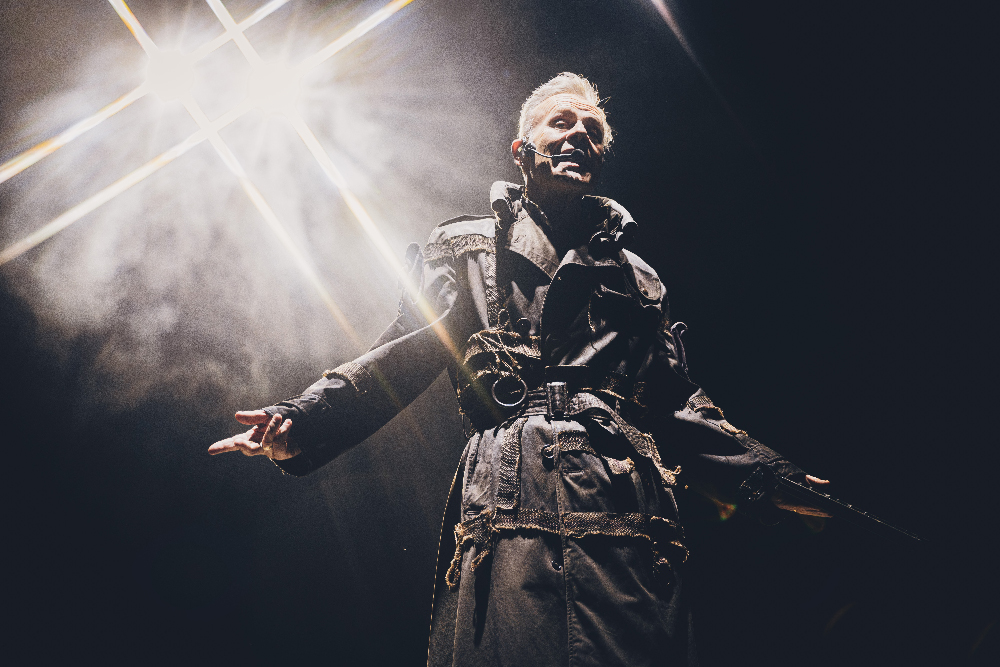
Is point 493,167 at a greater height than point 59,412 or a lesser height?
greater

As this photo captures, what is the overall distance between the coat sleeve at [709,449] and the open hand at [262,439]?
4.63 ft

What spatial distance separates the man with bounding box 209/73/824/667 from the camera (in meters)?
1.05

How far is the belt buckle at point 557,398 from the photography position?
1376mm

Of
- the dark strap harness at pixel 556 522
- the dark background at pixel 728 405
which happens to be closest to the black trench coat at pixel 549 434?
the dark strap harness at pixel 556 522

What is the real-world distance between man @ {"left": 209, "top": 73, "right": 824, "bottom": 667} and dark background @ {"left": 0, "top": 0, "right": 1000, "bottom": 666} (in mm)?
1266

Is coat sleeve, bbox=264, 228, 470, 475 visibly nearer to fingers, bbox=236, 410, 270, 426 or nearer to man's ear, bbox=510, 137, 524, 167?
fingers, bbox=236, 410, 270, 426

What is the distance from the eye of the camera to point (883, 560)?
2.12 m

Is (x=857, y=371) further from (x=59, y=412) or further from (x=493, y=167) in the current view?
(x=59, y=412)

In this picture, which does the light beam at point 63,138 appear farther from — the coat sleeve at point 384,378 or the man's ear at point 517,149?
the man's ear at point 517,149

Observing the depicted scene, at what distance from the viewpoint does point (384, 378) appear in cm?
138

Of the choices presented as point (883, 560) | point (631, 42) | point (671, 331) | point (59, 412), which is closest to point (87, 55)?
point (59, 412)

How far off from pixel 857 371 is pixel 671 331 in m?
1.56

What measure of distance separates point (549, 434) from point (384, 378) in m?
0.63

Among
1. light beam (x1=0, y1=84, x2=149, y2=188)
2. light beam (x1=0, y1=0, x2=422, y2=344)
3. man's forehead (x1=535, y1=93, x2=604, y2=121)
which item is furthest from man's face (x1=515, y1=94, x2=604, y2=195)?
light beam (x1=0, y1=84, x2=149, y2=188)
